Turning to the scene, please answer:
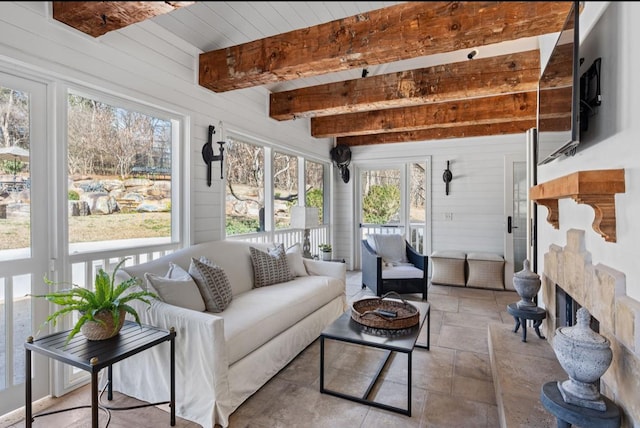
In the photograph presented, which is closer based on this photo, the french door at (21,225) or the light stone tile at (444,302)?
the french door at (21,225)

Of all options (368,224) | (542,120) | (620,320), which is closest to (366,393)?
(620,320)

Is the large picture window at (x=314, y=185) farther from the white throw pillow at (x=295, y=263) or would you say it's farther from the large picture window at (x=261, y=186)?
the white throw pillow at (x=295, y=263)

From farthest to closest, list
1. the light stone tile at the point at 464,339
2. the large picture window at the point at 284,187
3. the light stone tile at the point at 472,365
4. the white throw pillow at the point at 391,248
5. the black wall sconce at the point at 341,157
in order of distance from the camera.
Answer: the black wall sconce at the point at 341,157
the white throw pillow at the point at 391,248
the large picture window at the point at 284,187
the light stone tile at the point at 464,339
the light stone tile at the point at 472,365

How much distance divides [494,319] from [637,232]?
2834 millimetres

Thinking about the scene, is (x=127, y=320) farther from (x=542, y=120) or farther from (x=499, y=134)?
(x=499, y=134)

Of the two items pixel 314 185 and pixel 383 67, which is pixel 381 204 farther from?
pixel 383 67

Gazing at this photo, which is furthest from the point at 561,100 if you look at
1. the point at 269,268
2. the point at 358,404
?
the point at 269,268

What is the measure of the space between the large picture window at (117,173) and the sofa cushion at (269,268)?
2.70ft

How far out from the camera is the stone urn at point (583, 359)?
1336mm

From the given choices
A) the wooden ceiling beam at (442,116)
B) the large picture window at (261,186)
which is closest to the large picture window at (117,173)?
the large picture window at (261,186)

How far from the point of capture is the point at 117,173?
8.79 ft

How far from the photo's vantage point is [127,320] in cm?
222

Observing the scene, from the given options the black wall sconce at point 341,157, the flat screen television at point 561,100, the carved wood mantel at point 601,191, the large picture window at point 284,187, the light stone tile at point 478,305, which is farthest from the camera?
the black wall sconce at point 341,157

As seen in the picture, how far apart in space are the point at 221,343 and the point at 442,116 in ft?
12.1
